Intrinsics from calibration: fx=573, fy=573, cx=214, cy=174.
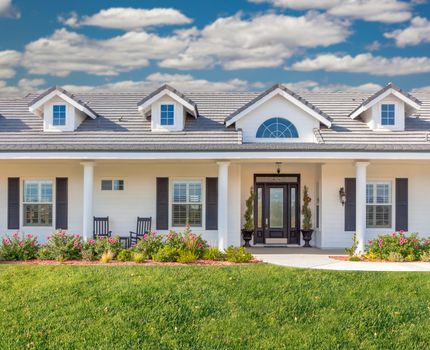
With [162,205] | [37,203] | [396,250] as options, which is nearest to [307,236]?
[396,250]

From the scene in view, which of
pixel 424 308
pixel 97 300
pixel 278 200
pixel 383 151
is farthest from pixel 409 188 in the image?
pixel 97 300

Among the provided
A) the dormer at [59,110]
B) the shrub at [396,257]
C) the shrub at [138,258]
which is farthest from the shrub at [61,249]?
the shrub at [396,257]

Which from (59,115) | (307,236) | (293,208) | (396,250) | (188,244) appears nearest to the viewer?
(188,244)

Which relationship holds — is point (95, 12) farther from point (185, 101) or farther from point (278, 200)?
point (278, 200)

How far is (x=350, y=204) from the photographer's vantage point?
17.4m

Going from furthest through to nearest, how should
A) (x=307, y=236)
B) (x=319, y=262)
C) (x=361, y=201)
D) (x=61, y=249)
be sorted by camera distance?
(x=307, y=236), (x=361, y=201), (x=319, y=262), (x=61, y=249)

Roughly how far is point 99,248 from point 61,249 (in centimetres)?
91

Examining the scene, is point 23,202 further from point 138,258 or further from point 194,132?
point 138,258

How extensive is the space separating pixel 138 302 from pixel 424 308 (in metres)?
5.06

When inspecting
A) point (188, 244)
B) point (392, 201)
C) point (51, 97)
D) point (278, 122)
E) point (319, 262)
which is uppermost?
point (51, 97)

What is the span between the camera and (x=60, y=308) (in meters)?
9.99

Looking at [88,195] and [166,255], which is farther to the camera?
[88,195]

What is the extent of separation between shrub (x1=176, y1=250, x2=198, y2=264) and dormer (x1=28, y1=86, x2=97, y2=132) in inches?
253

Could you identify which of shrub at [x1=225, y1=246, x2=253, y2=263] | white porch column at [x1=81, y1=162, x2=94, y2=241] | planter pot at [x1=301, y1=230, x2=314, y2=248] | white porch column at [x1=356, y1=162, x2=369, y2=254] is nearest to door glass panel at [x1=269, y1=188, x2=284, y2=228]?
planter pot at [x1=301, y1=230, x2=314, y2=248]
